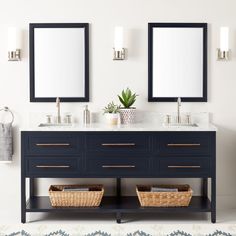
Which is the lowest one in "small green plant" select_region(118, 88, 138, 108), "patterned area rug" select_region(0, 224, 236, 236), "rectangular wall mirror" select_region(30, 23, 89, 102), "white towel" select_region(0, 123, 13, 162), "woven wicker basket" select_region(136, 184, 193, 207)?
"patterned area rug" select_region(0, 224, 236, 236)

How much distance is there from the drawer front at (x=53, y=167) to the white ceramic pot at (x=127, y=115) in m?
0.60

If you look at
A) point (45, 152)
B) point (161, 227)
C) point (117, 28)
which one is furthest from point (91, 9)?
point (161, 227)

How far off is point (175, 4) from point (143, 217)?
6.09 ft

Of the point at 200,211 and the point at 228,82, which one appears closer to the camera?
the point at 200,211

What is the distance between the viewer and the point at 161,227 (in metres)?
4.42

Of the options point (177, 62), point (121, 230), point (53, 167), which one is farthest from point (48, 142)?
point (177, 62)

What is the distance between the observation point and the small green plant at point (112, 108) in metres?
4.79

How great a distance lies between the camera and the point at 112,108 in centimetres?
Result: 482

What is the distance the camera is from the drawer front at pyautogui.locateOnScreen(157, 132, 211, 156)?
4.46m

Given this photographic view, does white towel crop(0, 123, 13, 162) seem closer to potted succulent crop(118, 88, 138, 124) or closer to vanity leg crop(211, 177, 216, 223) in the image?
potted succulent crop(118, 88, 138, 124)

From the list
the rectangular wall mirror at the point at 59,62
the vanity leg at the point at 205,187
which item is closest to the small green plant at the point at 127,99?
the rectangular wall mirror at the point at 59,62

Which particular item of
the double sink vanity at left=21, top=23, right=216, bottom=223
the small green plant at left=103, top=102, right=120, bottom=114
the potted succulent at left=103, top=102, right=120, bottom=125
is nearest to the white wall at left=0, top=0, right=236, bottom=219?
the small green plant at left=103, top=102, right=120, bottom=114

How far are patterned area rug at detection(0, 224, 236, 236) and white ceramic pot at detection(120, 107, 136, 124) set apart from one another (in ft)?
2.96

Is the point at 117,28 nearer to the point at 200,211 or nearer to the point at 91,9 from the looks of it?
the point at 91,9
